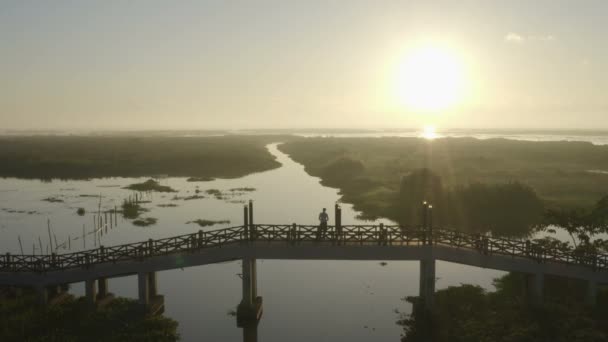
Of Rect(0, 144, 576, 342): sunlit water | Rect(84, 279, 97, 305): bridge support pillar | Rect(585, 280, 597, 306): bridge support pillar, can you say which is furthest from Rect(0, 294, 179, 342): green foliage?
Rect(585, 280, 597, 306): bridge support pillar

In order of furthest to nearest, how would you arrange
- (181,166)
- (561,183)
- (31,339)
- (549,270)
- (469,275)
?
(181,166)
(561,183)
(469,275)
(549,270)
(31,339)

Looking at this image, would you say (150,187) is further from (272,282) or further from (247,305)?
(247,305)

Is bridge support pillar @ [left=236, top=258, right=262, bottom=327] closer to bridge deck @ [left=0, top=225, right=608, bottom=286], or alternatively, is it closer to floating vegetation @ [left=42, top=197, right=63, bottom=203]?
bridge deck @ [left=0, top=225, right=608, bottom=286]

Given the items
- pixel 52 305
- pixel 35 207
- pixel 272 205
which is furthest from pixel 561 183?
pixel 35 207

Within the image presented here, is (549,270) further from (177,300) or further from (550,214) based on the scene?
(177,300)

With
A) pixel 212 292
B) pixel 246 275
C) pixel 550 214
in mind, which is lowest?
pixel 212 292

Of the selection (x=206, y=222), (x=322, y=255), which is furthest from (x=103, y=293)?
(x=206, y=222)
